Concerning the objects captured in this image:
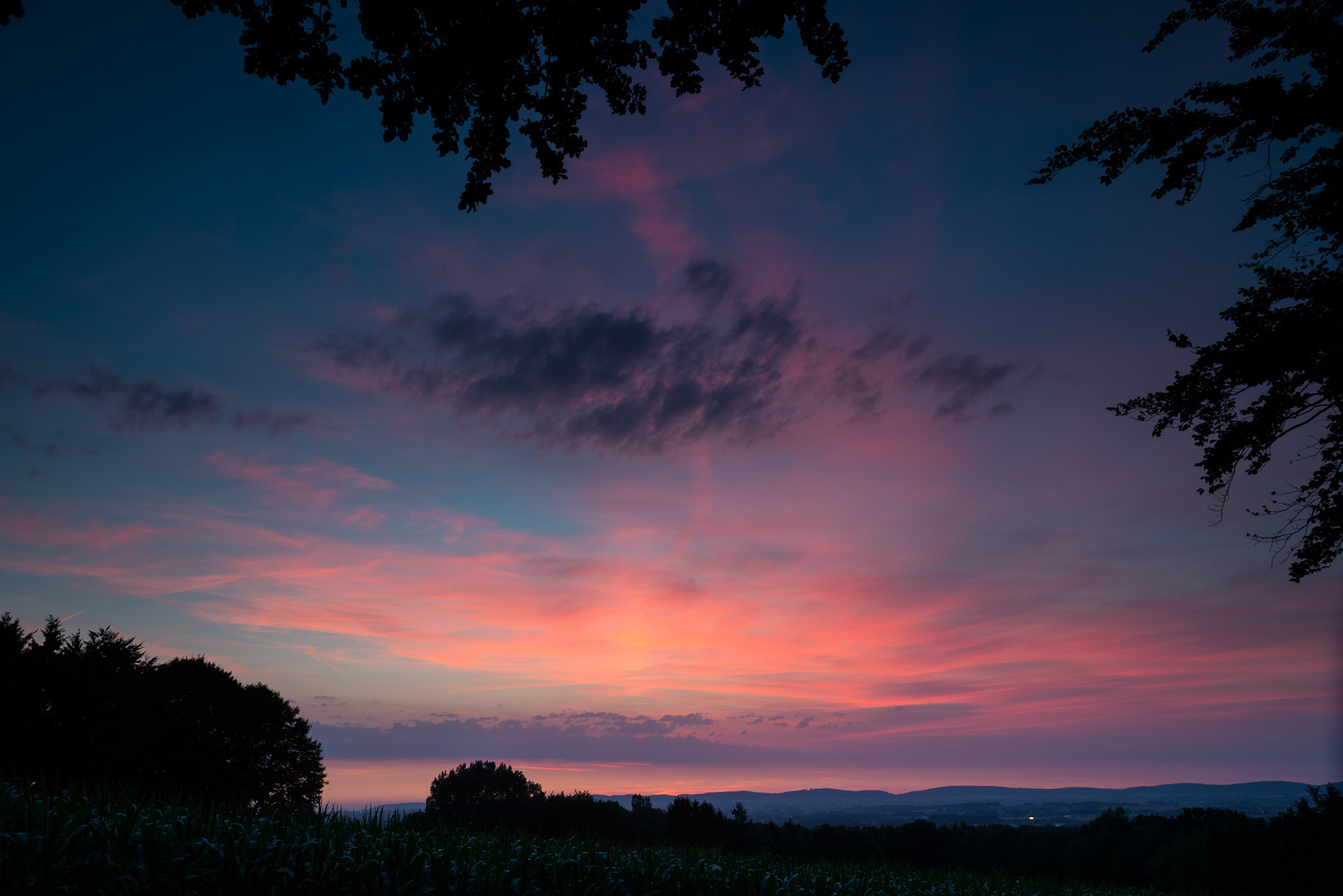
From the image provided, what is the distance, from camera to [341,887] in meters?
8.56

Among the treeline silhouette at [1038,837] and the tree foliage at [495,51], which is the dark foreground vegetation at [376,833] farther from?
the tree foliage at [495,51]

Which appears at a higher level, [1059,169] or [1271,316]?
[1059,169]

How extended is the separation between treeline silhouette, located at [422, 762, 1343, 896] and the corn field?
56.6 meters

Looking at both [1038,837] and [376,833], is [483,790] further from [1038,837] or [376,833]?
[376,833]

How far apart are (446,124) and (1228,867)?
98124 millimetres

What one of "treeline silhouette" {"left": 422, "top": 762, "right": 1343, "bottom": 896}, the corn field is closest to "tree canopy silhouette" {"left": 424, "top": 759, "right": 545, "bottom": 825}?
"treeline silhouette" {"left": 422, "top": 762, "right": 1343, "bottom": 896}

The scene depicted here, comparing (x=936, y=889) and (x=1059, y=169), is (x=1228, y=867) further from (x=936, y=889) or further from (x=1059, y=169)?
(x=1059, y=169)

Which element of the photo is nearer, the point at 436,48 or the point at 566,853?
the point at 436,48

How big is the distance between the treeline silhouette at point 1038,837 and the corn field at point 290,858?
186 feet

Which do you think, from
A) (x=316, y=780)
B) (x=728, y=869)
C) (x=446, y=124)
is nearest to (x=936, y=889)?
(x=728, y=869)

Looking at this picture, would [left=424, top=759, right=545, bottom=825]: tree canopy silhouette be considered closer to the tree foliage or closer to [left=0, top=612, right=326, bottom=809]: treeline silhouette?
[left=0, top=612, right=326, bottom=809]: treeline silhouette

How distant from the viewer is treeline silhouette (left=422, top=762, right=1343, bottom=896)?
6531 cm

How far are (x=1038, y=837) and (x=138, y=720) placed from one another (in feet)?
383

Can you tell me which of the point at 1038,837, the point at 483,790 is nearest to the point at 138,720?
the point at 483,790
